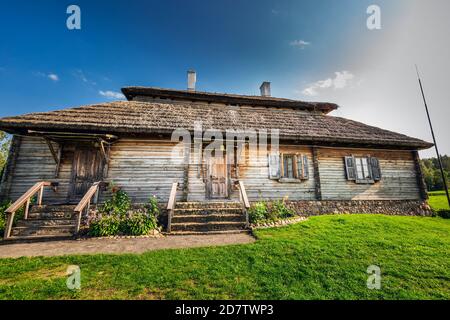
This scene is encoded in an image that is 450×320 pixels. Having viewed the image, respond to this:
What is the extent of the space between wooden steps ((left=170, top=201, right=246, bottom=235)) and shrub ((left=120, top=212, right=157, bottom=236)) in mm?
758

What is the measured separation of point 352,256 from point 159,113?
968cm

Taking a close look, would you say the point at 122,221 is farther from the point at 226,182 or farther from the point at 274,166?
the point at 274,166

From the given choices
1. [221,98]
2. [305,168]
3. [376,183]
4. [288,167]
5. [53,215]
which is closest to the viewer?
[53,215]

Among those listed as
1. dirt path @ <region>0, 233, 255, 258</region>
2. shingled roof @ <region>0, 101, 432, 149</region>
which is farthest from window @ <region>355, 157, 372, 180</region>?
dirt path @ <region>0, 233, 255, 258</region>

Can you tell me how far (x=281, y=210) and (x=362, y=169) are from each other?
565 cm

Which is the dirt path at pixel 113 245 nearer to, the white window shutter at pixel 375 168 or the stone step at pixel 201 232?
the stone step at pixel 201 232

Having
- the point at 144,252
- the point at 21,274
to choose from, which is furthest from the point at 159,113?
the point at 21,274

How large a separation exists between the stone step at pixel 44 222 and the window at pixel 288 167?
8.18 m

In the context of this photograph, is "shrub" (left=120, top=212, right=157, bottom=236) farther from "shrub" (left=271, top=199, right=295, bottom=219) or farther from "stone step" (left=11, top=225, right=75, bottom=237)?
"shrub" (left=271, top=199, right=295, bottom=219)

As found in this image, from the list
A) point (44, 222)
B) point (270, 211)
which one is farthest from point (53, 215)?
point (270, 211)

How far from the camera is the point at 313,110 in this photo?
14.4 metres

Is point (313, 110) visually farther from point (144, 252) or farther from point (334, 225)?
point (144, 252)

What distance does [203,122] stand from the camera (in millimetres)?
9883

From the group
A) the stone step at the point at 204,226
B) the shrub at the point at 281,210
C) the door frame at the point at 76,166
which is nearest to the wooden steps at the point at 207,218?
the stone step at the point at 204,226
